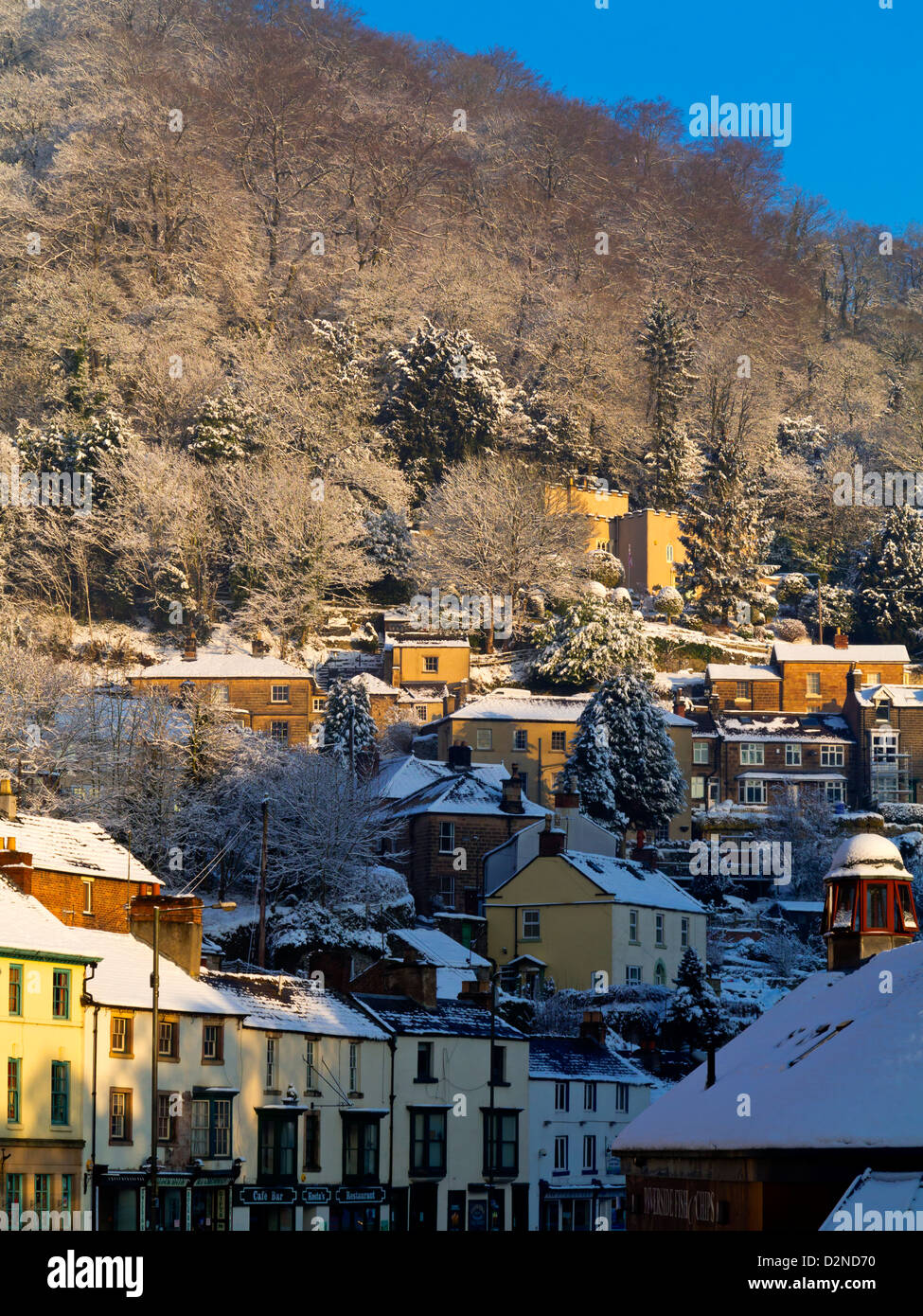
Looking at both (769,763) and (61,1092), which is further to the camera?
(769,763)

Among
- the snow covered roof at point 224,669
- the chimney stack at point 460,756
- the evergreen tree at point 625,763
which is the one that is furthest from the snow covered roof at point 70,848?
the snow covered roof at point 224,669

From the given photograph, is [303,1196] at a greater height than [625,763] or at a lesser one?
lesser

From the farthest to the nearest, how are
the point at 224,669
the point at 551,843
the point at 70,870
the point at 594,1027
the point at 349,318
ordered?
the point at 349,318 < the point at 224,669 < the point at 551,843 < the point at 594,1027 < the point at 70,870

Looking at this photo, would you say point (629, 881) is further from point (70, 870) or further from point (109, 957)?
point (109, 957)

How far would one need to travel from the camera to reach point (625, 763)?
87750 millimetres

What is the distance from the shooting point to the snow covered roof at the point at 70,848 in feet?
167

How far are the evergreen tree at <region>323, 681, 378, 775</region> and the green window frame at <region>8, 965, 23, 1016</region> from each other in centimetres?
4297

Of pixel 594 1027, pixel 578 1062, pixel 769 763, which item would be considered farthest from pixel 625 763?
pixel 578 1062

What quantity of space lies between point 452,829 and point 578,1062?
2173 centimetres

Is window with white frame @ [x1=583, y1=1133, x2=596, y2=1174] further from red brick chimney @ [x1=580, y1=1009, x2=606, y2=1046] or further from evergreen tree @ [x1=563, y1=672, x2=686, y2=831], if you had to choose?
evergreen tree @ [x1=563, y1=672, x2=686, y2=831]

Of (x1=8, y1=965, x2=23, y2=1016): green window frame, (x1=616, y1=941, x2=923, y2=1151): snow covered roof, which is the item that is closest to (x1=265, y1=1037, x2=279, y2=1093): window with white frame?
(x1=8, y1=965, x2=23, y2=1016): green window frame

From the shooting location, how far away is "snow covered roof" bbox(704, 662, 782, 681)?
10175 cm

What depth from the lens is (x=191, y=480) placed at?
111m
